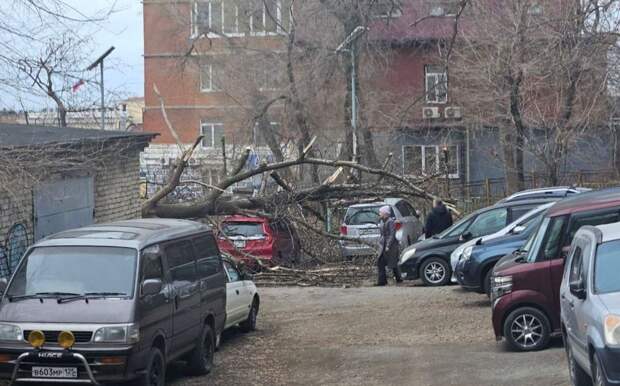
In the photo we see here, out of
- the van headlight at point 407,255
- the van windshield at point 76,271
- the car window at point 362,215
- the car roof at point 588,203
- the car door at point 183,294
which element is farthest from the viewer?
the car window at point 362,215

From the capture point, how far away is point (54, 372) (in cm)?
1098

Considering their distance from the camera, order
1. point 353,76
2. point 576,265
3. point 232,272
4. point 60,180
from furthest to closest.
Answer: point 353,76 < point 60,180 < point 232,272 < point 576,265

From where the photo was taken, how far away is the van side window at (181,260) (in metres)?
Result: 12.8

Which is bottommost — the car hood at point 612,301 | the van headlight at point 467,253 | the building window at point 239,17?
A: the van headlight at point 467,253

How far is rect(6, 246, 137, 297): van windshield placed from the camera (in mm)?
11625

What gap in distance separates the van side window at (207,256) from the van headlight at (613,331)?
6.51m

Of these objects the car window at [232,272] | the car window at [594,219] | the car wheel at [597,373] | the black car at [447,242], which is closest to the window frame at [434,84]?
the black car at [447,242]

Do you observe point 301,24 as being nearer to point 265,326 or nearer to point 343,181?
point 343,181

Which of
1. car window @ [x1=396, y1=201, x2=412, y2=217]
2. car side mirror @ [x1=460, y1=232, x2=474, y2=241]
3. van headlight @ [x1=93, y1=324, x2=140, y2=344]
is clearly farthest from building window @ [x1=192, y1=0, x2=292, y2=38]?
van headlight @ [x1=93, y1=324, x2=140, y2=344]

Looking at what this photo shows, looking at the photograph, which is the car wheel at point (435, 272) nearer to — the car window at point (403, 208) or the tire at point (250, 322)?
the car window at point (403, 208)

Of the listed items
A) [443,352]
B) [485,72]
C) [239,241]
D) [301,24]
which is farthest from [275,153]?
[443,352]

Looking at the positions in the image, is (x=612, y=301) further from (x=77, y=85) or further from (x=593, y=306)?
(x=77, y=85)

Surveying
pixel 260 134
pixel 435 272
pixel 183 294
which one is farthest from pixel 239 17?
pixel 183 294

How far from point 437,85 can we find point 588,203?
26120 millimetres
